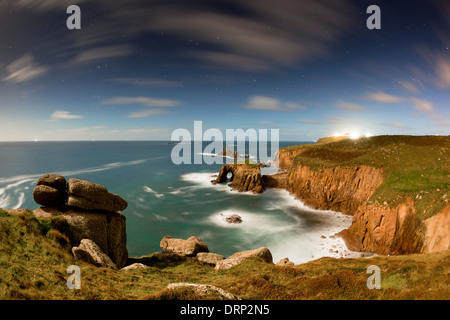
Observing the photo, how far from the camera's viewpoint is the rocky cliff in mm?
22109

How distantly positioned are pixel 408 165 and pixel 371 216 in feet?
43.4

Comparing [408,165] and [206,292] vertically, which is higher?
[408,165]

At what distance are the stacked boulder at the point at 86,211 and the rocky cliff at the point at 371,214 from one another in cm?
3203

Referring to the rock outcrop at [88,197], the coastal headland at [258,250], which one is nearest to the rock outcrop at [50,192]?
the coastal headland at [258,250]

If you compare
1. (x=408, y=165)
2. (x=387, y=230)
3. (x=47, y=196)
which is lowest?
(x=387, y=230)

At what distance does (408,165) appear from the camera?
32.8 meters

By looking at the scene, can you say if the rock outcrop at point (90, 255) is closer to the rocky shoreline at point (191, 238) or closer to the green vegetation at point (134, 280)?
the rocky shoreline at point (191, 238)

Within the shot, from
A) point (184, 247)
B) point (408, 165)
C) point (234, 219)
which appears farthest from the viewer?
point (234, 219)

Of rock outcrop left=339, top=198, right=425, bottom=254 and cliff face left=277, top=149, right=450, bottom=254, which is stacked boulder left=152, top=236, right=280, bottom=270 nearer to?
rock outcrop left=339, top=198, right=425, bottom=254

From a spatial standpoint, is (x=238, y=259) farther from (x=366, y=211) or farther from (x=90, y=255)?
(x=366, y=211)

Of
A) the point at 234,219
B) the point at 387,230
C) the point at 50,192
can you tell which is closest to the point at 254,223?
the point at 234,219

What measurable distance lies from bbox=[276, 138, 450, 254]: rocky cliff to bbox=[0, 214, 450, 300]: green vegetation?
9.70 meters

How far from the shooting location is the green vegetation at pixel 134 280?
8.18 metres
